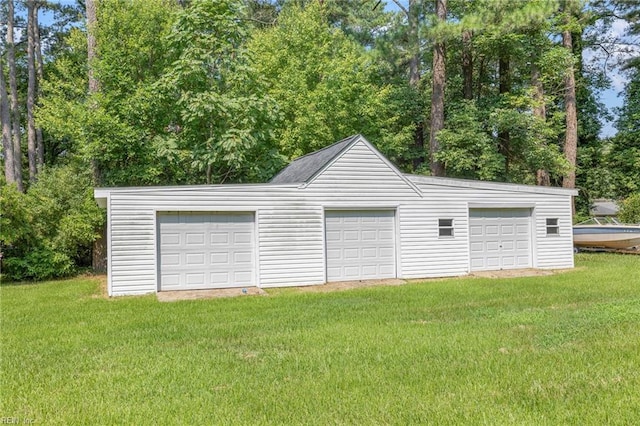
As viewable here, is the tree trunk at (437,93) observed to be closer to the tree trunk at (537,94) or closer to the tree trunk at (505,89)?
the tree trunk at (505,89)

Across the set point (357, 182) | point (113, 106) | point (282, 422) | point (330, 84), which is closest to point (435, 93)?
point (330, 84)

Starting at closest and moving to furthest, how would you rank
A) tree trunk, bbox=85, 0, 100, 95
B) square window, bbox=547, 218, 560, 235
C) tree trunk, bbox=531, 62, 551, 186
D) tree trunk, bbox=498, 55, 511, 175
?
square window, bbox=547, 218, 560, 235 < tree trunk, bbox=85, 0, 100, 95 < tree trunk, bbox=531, 62, 551, 186 < tree trunk, bbox=498, 55, 511, 175

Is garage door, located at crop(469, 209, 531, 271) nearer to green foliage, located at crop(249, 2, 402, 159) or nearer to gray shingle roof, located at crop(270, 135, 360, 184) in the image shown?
gray shingle roof, located at crop(270, 135, 360, 184)

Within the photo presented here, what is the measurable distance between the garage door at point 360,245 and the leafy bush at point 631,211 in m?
13.6

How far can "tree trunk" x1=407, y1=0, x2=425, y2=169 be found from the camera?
17.2 meters

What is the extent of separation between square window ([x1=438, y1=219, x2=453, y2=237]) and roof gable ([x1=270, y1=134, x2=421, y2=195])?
1066mm

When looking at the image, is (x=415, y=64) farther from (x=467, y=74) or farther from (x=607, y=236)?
(x=607, y=236)

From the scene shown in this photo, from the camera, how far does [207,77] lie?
14.8 metres

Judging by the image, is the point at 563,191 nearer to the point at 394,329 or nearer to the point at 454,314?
the point at 454,314

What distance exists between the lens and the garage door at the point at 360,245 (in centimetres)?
1147

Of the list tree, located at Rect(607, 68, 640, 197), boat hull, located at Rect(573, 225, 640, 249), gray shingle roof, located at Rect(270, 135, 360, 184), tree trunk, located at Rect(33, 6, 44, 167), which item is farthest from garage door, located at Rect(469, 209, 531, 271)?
tree trunk, located at Rect(33, 6, 44, 167)

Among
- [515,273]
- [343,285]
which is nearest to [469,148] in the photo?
[515,273]

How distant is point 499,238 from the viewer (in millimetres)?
13023

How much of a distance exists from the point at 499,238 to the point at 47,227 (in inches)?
511
